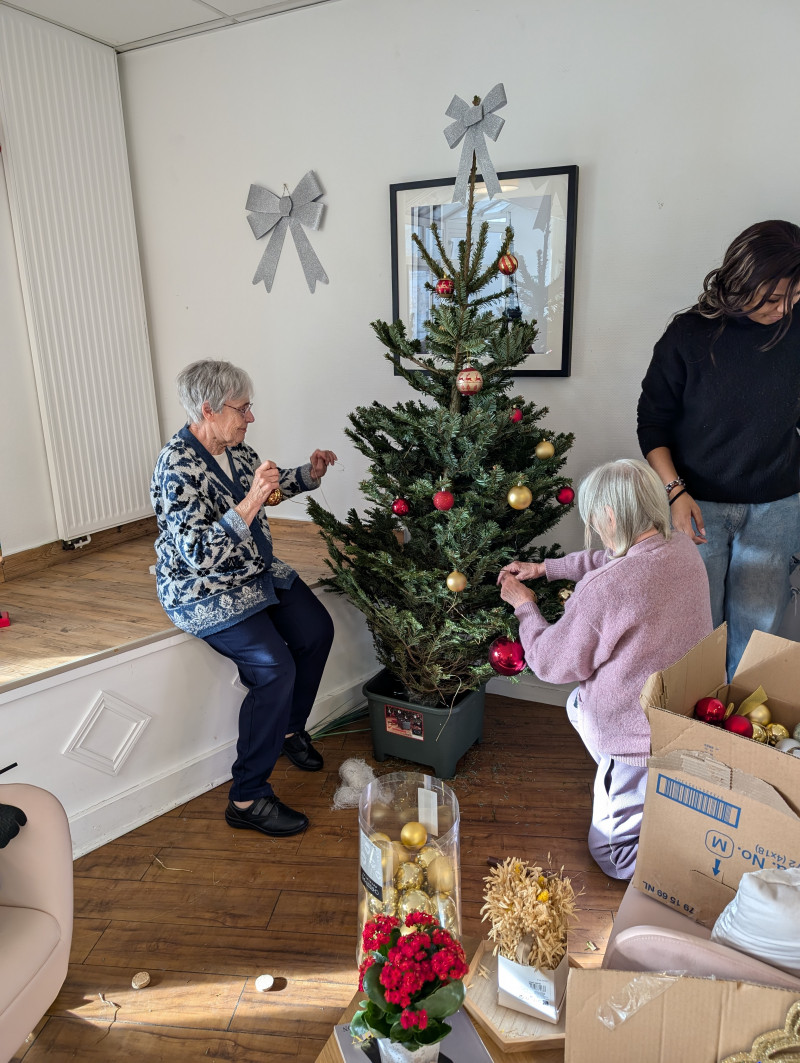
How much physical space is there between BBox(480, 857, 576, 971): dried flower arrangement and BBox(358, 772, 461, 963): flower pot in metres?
0.11

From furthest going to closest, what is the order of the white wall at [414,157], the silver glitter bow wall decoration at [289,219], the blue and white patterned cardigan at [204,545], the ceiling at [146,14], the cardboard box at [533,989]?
1. the silver glitter bow wall decoration at [289,219]
2. the ceiling at [146,14]
3. the white wall at [414,157]
4. the blue and white patterned cardigan at [204,545]
5. the cardboard box at [533,989]

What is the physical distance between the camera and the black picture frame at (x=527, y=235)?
103 inches

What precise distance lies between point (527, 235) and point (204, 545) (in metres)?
1.57

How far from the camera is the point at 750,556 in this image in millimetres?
2295

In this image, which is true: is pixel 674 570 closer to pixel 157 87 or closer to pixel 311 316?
pixel 311 316

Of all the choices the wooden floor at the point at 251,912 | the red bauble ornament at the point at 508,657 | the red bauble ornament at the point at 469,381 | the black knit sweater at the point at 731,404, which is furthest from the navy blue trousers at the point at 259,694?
the black knit sweater at the point at 731,404

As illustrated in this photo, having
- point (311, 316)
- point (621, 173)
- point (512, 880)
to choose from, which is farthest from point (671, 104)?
point (512, 880)

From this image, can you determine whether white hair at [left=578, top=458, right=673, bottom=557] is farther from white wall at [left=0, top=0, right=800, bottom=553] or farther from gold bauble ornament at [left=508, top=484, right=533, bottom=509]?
white wall at [left=0, top=0, right=800, bottom=553]

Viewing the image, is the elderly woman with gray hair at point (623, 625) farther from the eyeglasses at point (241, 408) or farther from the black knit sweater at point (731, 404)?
the eyeglasses at point (241, 408)

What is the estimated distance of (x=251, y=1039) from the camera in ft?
5.33

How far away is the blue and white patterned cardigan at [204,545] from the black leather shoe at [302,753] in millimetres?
564

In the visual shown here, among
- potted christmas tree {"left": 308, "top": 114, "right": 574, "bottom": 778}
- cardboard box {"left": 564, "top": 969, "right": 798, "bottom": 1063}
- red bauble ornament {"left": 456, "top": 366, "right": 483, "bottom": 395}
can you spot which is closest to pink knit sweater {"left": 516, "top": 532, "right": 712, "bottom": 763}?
potted christmas tree {"left": 308, "top": 114, "right": 574, "bottom": 778}

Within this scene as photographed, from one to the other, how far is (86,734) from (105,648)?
0.81 feet

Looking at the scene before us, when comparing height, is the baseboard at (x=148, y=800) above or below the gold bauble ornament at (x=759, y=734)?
below
